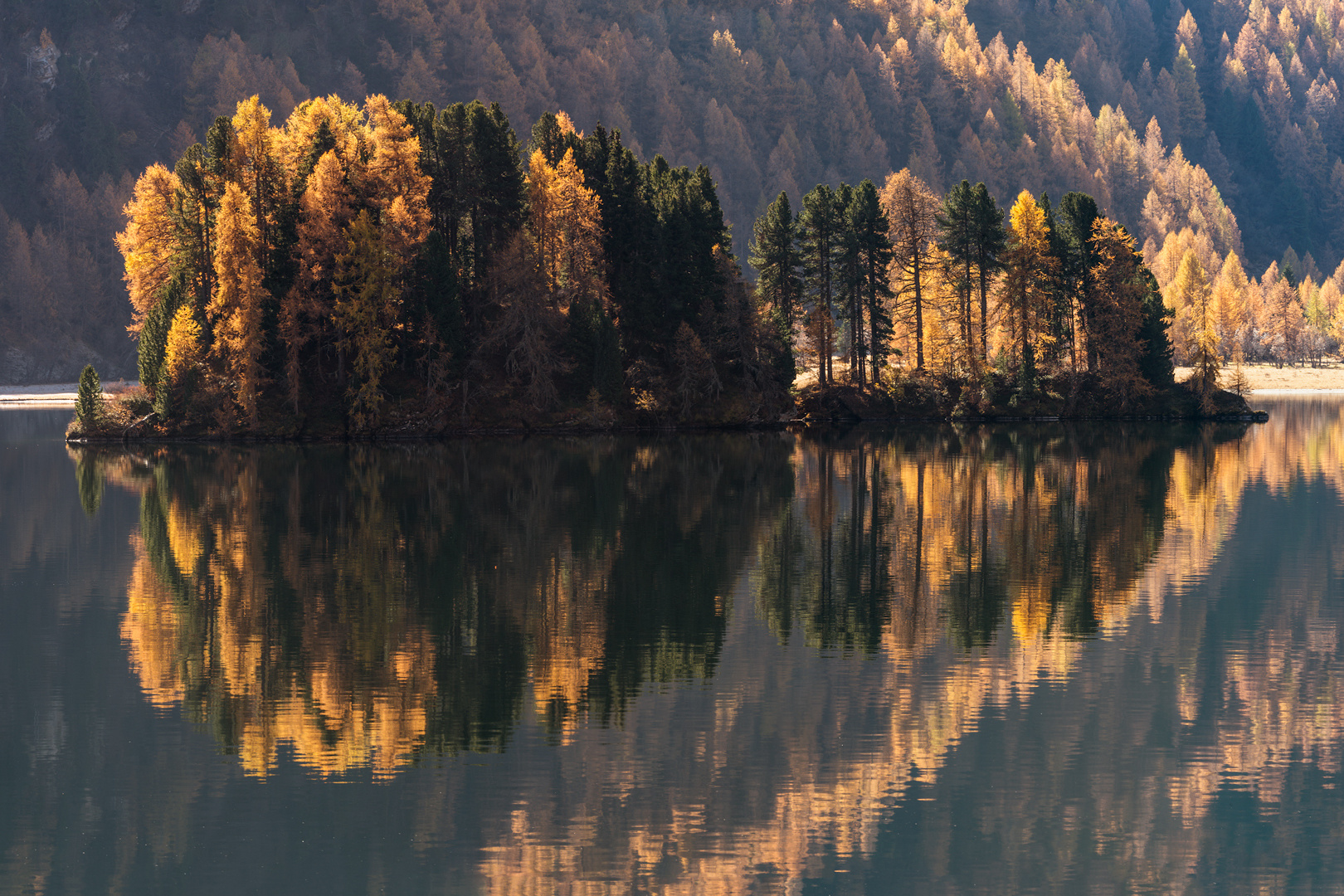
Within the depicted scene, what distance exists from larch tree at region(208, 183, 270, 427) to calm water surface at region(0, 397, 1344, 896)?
42656mm

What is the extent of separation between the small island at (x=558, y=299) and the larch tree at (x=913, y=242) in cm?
36

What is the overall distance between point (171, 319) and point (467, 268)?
21.7m

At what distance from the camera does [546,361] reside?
99.6m

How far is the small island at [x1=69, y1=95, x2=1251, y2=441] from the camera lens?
311 feet

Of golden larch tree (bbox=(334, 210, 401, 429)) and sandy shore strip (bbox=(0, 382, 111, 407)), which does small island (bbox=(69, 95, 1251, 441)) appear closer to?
golden larch tree (bbox=(334, 210, 401, 429))

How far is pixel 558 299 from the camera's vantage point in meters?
105

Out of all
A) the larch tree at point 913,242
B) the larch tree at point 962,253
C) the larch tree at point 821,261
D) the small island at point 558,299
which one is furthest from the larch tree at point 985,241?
the larch tree at point 821,261

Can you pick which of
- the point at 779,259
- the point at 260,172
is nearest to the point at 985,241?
the point at 779,259

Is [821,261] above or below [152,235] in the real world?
below

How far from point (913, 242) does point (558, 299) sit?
32.3 metres

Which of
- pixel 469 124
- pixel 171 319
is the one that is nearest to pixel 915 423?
pixel 469 124

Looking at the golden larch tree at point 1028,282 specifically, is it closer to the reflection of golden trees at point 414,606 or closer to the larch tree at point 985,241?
the larch tree at point 985,241

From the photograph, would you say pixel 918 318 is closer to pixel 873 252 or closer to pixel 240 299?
pixel 873 252

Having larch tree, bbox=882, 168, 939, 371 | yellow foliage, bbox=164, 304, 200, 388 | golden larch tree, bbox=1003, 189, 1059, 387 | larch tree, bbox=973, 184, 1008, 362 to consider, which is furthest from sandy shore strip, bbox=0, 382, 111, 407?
golden larch tree, bbox=1003, 189, 1059, 387
